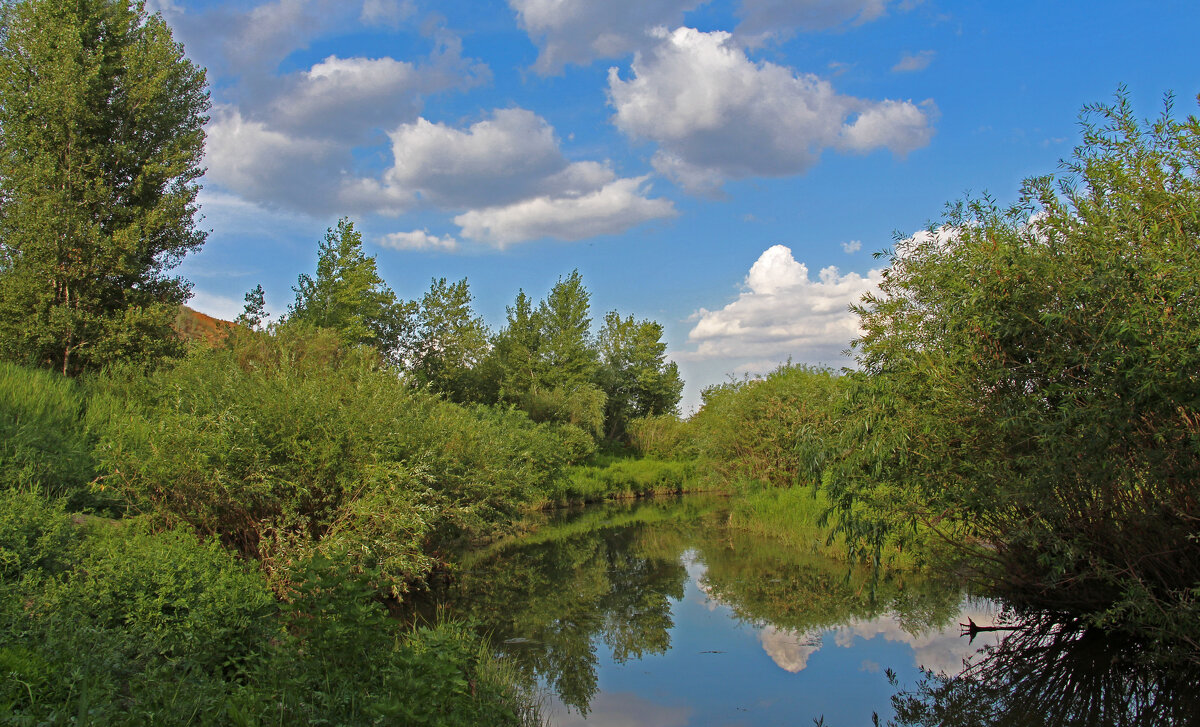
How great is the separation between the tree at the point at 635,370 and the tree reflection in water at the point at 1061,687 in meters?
50.2

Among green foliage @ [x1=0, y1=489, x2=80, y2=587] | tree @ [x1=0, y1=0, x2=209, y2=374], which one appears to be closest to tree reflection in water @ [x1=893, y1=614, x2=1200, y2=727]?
green foliage @ [x1=0, y1=489, x2=80, y2=587]

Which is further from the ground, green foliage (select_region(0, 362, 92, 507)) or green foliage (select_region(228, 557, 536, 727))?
green foliage (select_region(0, 362, 92, 507))

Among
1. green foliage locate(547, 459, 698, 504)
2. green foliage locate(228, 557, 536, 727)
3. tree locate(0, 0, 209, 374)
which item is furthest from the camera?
green foliage locate(547, 459, 698, 504)

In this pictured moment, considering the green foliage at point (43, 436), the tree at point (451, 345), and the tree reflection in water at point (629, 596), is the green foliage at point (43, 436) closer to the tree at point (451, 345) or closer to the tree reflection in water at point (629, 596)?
the tree reflection in water at point (629, 596)

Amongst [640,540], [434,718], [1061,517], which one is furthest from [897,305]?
[640,540]

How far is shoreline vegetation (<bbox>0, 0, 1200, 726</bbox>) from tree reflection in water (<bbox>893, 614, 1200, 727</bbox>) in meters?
0.65

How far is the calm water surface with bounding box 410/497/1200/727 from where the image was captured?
31.6 feet

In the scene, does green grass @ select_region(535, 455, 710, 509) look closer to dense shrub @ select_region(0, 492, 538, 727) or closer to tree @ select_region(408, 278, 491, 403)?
tree @ select_region(408, 278, 491, 403)

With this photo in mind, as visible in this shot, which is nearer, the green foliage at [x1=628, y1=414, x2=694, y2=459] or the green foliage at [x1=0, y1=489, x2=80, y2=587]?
the green foliage at [x1=0, y1=489, x2=80, y2=587]

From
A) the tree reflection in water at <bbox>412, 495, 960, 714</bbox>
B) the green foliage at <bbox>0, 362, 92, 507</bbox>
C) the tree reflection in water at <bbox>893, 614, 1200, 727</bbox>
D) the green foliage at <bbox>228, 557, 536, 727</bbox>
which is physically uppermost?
the green foliage at <bbox>0, 362, 92, 507</bbox>

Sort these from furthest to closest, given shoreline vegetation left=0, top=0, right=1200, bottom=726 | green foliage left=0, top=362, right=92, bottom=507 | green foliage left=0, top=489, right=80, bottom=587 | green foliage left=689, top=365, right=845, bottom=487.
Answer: green foliage left=689, top=365, right=845, bottom=487
green foliage left=0, top=362, right=92, bottom=507
green foliage left=0, top=489, right=80, bottom=587
shoreline vegetation left=0, top=0, right=1200, bottom=726

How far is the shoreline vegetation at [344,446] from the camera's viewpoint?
6195 mm

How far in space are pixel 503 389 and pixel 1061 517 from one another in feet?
123

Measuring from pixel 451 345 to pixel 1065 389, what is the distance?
37.2 metres
